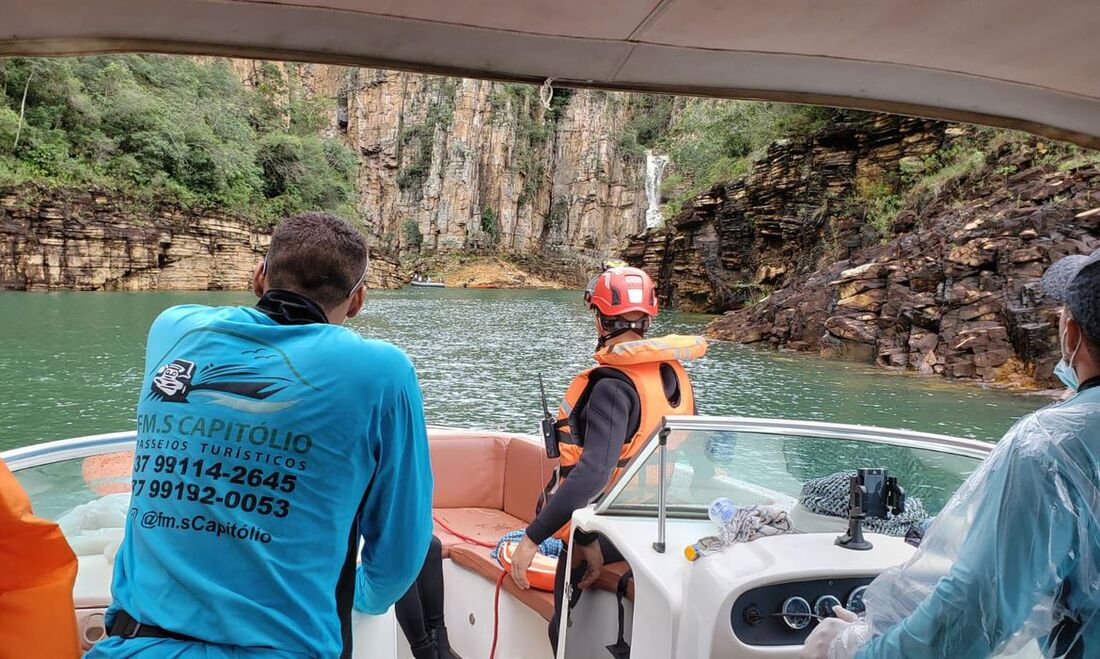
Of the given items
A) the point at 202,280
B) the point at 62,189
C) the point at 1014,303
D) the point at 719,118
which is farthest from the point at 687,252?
the point at 62,189

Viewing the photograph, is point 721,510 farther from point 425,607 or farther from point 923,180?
point 923,180

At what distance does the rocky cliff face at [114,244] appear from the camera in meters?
32.4

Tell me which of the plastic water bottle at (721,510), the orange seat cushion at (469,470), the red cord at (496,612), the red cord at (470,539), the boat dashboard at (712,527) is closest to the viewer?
the boat dashboard at (712,527)

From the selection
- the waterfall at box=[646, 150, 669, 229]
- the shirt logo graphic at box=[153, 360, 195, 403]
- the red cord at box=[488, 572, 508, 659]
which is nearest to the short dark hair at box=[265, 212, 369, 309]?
the shirt logo graphic at box=[153, 360, 195, 403]

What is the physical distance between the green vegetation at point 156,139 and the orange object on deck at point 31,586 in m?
36.2

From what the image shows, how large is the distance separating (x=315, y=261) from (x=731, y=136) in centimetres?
3790

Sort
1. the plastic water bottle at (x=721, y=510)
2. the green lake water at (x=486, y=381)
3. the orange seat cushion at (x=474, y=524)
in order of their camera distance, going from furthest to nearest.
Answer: the green lake water at (x=486, y=381) → the orange seat cushion at (x=474, y=524) → the plastic water bottle at (x=721, y=510)

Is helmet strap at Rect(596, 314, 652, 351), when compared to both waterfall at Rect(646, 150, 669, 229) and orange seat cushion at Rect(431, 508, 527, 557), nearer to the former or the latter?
orange seat cushion at Rect(431, 508, 527, 557)

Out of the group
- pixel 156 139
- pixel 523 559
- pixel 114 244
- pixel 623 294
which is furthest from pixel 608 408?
pixel 156 139

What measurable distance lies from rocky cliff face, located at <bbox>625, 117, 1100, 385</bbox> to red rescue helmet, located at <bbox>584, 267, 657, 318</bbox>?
30.4 feet

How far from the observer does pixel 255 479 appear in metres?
1.15

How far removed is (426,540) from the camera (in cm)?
138

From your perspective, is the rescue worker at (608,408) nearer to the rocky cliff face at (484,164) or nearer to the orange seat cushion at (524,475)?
the orange seat cushion at (524,475)

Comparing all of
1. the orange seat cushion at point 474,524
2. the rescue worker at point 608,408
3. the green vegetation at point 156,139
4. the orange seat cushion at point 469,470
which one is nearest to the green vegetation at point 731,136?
the green vegetation at point 156,139
